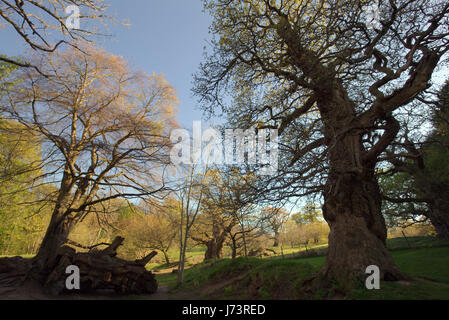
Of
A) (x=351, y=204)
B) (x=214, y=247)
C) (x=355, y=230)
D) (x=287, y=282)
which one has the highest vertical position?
(x=351, y=204)

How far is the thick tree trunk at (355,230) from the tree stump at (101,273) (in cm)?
806

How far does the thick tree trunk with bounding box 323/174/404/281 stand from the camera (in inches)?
210

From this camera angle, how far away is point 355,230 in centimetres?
582

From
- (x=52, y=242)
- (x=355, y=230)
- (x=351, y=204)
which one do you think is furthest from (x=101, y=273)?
(x=351, y=204)

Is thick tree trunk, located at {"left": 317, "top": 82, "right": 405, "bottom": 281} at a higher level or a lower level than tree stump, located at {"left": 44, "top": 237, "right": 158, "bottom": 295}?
higher

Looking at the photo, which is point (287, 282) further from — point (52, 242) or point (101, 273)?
point (52, 242)

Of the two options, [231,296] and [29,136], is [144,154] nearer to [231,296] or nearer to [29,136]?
[29,136]

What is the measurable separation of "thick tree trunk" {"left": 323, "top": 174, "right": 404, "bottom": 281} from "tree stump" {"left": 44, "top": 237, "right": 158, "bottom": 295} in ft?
26.4

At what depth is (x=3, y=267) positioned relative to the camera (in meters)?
7.53

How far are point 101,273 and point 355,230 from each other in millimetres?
9388

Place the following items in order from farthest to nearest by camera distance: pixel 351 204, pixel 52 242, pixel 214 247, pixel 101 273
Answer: pixel 214 247 < pixel 101 273 < pixel 52 242 < pixel 351 204

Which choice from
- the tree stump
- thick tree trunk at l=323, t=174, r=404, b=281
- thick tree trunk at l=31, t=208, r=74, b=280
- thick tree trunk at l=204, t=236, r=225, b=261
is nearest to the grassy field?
thick tree trunk at l=323, t=174, r=404, b=281

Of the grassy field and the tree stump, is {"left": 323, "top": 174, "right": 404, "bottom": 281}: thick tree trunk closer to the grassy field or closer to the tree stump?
the grassy field
